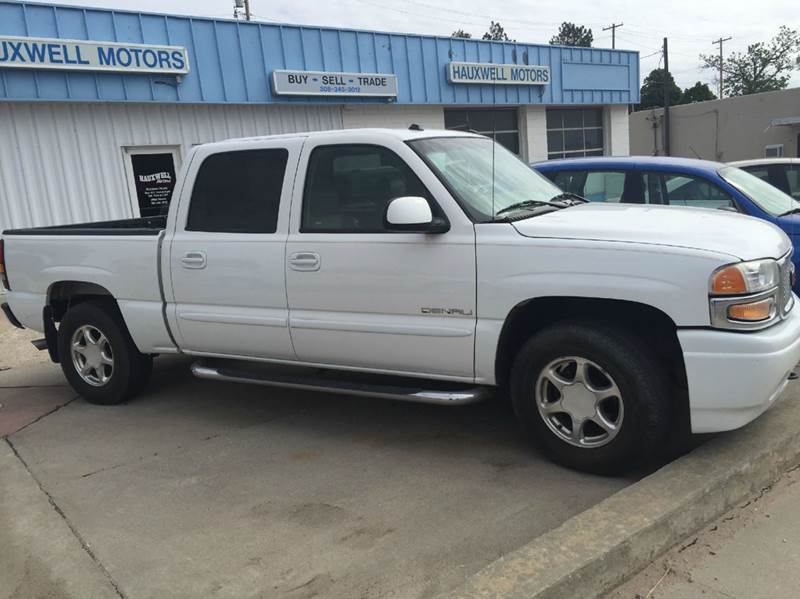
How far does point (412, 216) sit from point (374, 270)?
0.49m

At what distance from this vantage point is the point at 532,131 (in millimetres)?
18453

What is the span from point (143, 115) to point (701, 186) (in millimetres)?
9054

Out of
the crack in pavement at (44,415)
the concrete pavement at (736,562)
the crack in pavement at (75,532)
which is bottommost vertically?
the concrete pavement at (736,562)

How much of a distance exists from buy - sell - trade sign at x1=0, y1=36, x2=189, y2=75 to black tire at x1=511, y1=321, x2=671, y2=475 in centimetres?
932

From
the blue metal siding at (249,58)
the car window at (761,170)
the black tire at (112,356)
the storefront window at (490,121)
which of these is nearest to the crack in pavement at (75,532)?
the black tire at (112,356)

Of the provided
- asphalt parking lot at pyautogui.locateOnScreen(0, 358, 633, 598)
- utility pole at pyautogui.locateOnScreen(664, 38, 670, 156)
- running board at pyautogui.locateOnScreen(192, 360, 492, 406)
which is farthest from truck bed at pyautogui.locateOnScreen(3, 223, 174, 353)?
utility pole at pyautogui.locateOnScreen(664, 38, 670, 156)

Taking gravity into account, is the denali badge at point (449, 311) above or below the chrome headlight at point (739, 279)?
below

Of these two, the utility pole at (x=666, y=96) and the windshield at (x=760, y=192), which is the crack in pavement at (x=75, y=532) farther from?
the utility pole at (x=666, y=96)

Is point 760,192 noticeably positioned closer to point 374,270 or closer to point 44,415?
point 374,270

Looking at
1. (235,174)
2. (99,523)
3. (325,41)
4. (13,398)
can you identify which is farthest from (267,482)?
(325,41)

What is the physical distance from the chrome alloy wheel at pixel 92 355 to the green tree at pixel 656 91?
2566 inches

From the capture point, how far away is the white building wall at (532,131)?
59.9 feet

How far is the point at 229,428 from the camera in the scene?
16.3 ft

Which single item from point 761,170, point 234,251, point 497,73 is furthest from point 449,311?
point 497,73
